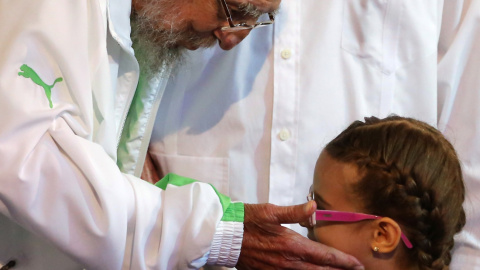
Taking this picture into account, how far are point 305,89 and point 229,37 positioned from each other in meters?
0.32

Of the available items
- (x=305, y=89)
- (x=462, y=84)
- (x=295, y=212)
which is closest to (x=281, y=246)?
(x=295, y=212)

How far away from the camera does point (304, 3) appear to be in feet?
6.11

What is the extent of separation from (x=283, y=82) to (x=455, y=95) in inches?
22.3

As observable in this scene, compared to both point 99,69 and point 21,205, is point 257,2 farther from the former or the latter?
point 21,205

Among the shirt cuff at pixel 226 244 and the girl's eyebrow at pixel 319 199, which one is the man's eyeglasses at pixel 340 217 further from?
the shirt cuff at pixel 226 244

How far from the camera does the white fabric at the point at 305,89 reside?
71.6 inches

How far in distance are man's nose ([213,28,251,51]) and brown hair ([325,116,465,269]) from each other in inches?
18.1

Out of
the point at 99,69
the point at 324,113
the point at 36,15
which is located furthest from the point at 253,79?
the point at 36,15

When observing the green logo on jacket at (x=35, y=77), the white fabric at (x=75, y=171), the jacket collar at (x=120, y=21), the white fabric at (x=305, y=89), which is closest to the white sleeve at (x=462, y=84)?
the white fabric at (x=305, y=89)

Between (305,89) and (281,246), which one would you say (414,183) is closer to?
(281,246)

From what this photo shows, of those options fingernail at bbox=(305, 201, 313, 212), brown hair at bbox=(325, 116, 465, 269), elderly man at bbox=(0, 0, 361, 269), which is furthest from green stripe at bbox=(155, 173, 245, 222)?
brown hair at bbox=(325, 116, 465, 269)

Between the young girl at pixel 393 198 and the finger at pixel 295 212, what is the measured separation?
0.07 m

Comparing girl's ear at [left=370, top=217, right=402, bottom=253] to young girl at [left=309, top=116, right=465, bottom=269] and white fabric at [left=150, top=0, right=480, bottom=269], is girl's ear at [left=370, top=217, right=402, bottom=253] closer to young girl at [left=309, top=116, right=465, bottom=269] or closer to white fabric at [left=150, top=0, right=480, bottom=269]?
young girl at [left=309, top=116, right=465, bottom=269]

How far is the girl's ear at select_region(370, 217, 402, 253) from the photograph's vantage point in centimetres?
134
